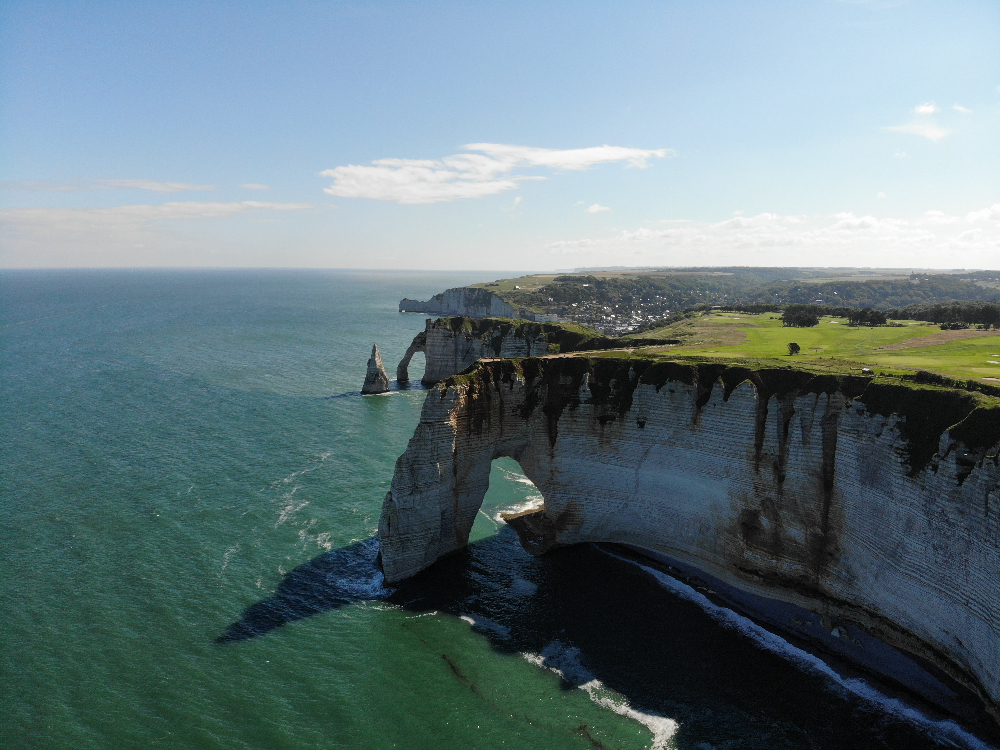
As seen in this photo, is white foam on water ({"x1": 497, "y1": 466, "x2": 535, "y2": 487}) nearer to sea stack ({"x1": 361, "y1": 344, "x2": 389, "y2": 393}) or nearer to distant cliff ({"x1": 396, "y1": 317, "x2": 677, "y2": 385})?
distant cliff ({"x1": 396, "y1": 317, "x2": 677, "y2": 385})

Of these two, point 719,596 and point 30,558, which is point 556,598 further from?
point 30,558

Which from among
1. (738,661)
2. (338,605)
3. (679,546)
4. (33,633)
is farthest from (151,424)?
(738,661)

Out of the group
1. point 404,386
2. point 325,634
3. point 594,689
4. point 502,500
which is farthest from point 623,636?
point 404,386

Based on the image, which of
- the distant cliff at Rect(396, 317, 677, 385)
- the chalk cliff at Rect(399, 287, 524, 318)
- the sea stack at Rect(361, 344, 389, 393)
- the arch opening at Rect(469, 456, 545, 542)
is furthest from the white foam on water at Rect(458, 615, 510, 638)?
the chalk cliff at Rect(399, 287, 524, 318)

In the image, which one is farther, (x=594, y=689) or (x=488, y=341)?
(x=488, y=341)

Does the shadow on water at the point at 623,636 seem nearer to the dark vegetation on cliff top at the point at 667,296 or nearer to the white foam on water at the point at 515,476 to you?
the white foam on water at the point at 515,476

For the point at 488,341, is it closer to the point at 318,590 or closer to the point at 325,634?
the point at 318,590
